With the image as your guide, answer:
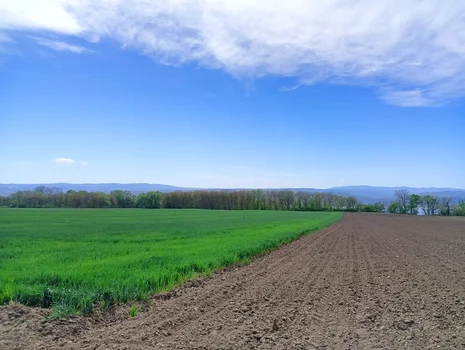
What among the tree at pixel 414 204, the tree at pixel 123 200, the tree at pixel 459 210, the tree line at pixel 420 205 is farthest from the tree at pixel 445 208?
the tree at pixel 123 200

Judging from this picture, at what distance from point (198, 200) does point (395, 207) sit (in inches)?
3126

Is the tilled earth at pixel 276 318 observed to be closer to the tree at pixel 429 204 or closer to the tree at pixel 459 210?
the tree at pixel 459 210

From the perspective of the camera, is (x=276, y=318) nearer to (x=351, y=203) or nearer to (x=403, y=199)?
(x=351, y=203)

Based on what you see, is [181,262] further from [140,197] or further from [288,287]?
[140,197]

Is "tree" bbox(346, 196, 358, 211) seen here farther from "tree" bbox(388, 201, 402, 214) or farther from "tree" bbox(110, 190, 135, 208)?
"tree" bbox(110, 190, 135, 208)

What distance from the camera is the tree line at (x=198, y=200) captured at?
140 metres

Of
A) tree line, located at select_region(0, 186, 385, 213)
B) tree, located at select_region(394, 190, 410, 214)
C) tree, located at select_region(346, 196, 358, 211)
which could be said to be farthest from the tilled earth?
tree, located at select_region(394, 190, 410, 214)

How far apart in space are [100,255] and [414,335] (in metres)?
13.9

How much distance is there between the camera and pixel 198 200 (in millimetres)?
145000

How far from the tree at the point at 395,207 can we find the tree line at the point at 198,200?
358 centimetres

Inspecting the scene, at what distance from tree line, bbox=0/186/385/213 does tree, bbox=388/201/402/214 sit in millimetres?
3582

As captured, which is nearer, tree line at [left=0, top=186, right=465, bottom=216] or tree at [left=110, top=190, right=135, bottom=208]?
tree line at [left=0, top=186, right=465, bottom=216]

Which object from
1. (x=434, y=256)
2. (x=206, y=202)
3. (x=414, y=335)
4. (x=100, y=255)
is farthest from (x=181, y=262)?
(x=206, y=202)

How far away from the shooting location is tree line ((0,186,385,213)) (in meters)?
140
